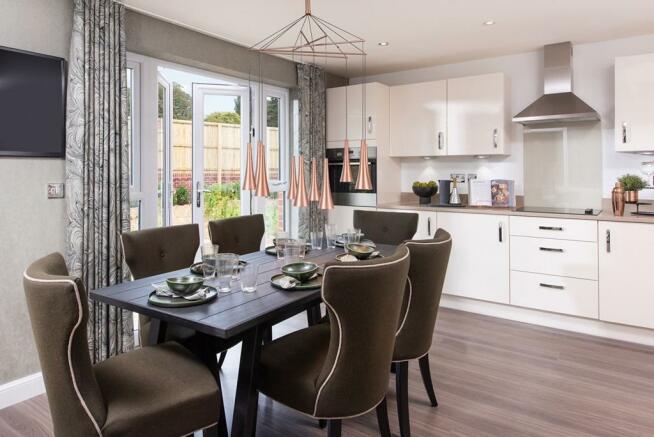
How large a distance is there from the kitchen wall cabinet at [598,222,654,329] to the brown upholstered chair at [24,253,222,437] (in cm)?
315

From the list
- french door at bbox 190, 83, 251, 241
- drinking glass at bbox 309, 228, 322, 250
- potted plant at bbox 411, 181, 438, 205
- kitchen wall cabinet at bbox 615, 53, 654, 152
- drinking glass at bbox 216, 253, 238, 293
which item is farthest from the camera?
potted plant at bbox 411, 181, 438, 205

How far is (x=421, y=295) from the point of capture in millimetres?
2133

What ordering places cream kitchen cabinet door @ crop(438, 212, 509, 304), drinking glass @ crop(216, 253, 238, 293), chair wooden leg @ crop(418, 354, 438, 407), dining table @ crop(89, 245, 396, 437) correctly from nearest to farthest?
1. dining table @ crop(89, 245, 396, 437)
2. drinking glass @ crop(216, 253, 238, 293)
3. chair wooden leg @ crop(418, 354, 438, 407)
4. cream kitchen cabinet door @ crop(438, 212, 509, 304)

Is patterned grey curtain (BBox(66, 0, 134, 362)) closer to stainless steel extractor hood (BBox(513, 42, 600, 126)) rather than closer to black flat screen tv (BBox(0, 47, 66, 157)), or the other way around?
black flat screen tv (BBox(0, 47, 66, 157))

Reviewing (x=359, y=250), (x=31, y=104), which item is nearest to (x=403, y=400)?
(x=359, y=250)

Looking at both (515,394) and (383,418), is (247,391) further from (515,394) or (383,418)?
(515,394)

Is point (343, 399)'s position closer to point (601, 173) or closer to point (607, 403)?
point (607, 403)

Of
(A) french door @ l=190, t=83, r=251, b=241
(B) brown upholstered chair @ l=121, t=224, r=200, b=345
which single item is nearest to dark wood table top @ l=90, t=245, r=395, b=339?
(B) brown upholstered chair @ l=121, t=224, r=200, b=345

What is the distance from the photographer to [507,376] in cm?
291

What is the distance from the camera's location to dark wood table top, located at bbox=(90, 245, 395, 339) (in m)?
1.63

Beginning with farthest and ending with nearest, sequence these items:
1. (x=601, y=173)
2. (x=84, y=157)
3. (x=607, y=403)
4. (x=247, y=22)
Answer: (x=601, y=173)
(x=247, y=22)
(x=84, y=157)
(x=607, y=403)

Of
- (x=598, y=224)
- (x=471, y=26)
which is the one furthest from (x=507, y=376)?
(x=471, y=26)

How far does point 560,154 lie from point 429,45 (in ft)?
5.20

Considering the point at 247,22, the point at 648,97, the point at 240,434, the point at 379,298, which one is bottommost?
the point at 240,434
